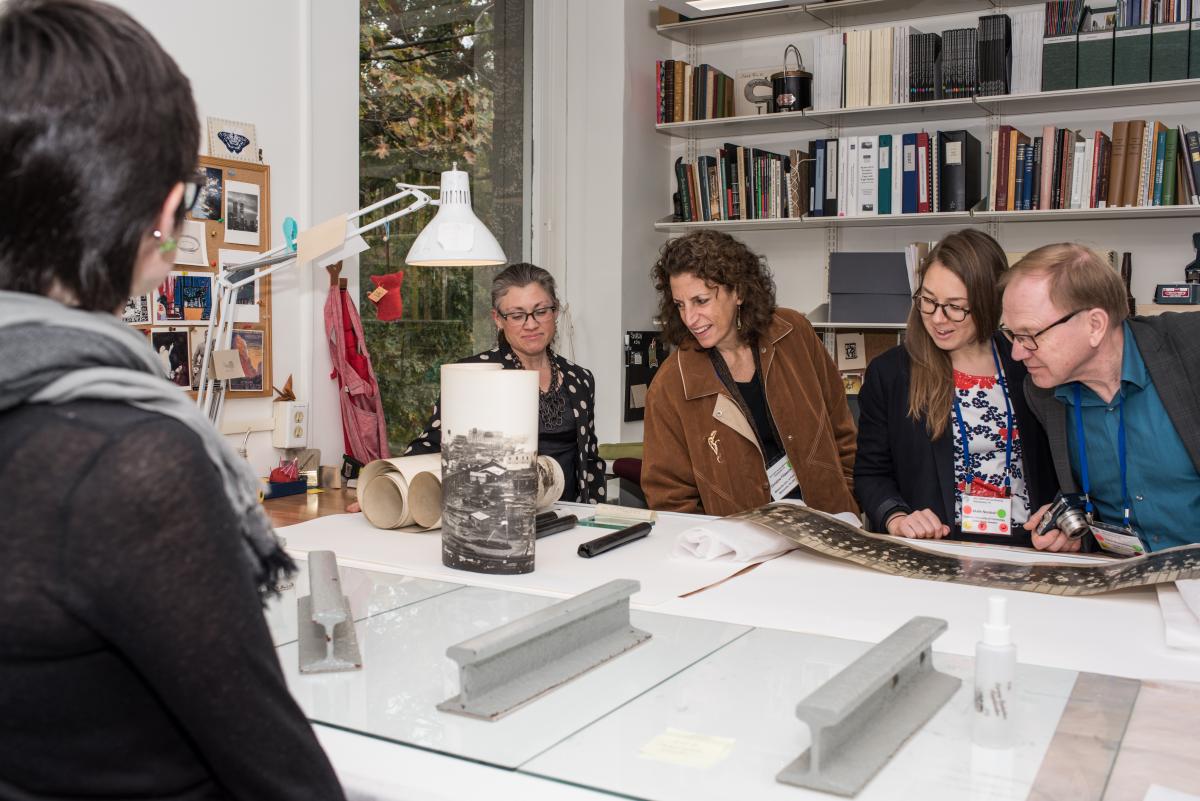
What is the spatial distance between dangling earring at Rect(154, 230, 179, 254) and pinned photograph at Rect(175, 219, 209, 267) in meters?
2.14

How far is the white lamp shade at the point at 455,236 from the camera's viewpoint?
2525 millimetres

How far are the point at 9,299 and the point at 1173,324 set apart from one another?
6.79 feet

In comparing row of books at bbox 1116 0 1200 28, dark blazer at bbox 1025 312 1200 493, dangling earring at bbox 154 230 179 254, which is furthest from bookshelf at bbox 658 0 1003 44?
dangling earring at bbox 154 230 179 254

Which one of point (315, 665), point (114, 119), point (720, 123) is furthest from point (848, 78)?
point (114, 119)

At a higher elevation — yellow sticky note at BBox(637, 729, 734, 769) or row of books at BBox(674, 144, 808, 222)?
row of books at BBox(674, 144, 808, 222)

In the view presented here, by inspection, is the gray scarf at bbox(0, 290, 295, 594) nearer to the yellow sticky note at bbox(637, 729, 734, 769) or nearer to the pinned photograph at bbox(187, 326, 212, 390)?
the yellow sticky note at bbox(637, 729, 734, 769)

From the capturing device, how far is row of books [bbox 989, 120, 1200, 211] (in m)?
3.85

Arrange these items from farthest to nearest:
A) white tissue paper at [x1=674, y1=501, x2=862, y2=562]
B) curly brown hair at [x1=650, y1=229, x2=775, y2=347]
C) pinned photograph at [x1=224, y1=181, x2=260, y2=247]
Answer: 1. pinned photograph at [x1=224, y1=181, x2=260, y2=247]
2. curly brown hair at [x1=650, y1=229, x2=775, y2=347]
3. white tissue paper at [x1=674, y1=501, x2=862, y2=562]

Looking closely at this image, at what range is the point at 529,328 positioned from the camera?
3.15 metres

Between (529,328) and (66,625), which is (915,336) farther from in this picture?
(66,625)

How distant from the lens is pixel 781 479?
2803 mm

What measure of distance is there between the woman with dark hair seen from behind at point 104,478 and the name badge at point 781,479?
215 cm

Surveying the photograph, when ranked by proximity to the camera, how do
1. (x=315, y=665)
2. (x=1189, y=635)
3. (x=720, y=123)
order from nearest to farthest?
(x=315, y=665) < (x=1189, y=635) < (x=720, y=123)

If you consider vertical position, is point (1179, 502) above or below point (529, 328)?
below
